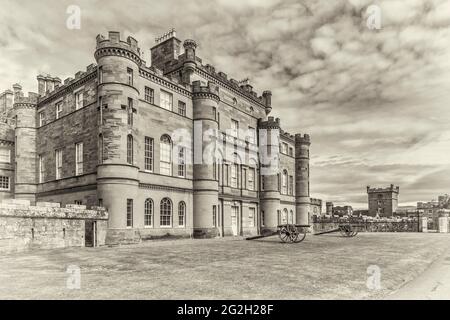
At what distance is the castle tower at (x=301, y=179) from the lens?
4538 cm

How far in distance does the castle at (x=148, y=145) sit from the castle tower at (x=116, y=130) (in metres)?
0.06

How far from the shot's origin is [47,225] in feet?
59.8

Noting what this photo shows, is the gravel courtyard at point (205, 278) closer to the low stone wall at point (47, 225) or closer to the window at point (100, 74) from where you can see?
the low stone wall at point (47, 225)

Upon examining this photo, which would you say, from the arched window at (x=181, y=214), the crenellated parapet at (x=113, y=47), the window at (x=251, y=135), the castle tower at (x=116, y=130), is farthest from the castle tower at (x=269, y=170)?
the crenellated parapet at (x=113, y=47)

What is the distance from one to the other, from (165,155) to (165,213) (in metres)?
4.29

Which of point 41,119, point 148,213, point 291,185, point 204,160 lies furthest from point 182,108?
point 291,185

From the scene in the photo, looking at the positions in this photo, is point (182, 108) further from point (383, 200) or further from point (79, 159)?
point (383, 200)

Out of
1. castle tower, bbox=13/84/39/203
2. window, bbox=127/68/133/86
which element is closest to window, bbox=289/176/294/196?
window, bbox=127/68/133/86

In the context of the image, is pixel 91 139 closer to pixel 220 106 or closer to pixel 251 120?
pixel 220 106

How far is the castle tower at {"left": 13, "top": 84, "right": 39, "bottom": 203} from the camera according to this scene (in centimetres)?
2873

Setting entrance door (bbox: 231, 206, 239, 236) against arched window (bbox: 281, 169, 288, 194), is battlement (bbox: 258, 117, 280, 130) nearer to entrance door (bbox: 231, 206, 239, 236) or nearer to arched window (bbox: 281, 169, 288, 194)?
arched window (bbox: 281, 169, 288, 194)

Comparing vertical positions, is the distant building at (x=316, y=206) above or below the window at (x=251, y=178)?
below

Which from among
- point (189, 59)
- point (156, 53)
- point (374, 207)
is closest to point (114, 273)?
point (189, 59)

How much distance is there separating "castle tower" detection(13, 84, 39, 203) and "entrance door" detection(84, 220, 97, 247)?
36.4 feet
